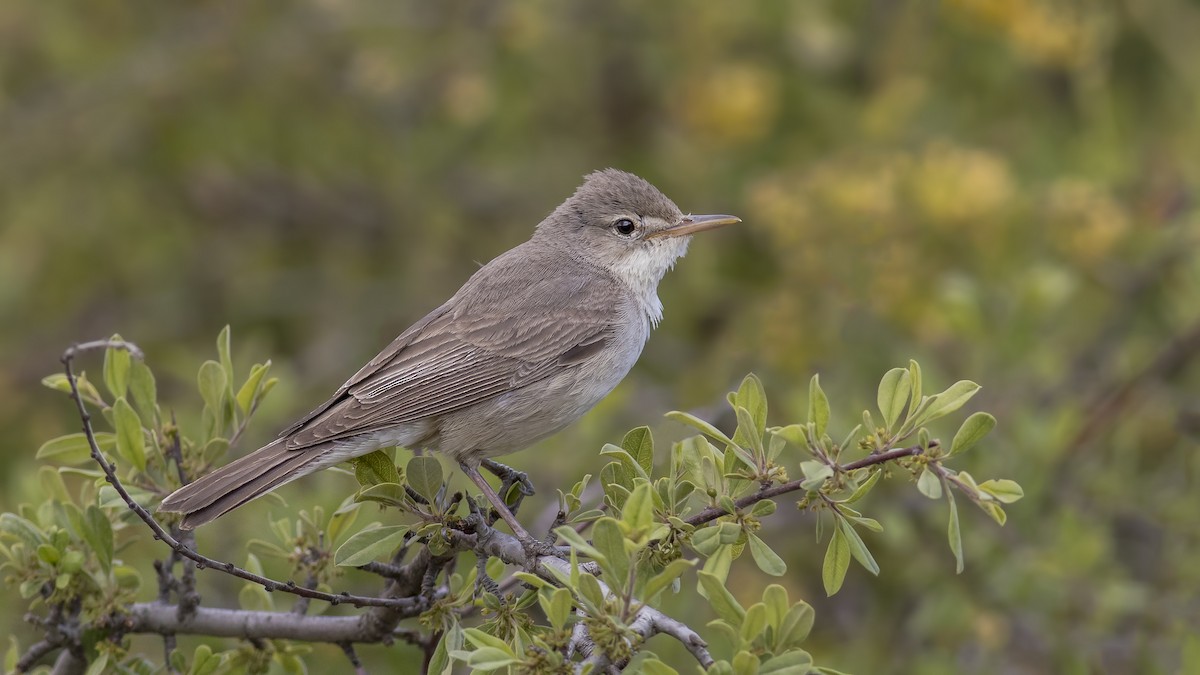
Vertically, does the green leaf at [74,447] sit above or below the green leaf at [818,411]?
below

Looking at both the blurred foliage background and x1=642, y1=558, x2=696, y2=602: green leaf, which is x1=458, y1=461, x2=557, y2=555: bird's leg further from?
the blurred foliage background

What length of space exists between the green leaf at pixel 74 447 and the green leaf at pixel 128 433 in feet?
0.44

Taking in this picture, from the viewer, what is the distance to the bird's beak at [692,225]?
548 centimetres

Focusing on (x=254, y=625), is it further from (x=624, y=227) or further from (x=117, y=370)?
(x=624, y=227)

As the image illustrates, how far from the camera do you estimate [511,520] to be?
13.3ft

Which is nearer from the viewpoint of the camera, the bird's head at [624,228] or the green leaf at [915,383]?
the green leaf at [915,383]

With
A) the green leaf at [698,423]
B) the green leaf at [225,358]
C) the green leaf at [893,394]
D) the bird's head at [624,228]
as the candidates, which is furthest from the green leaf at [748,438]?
the bird's head at [624,228]

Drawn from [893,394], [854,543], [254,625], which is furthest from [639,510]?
[254,625]

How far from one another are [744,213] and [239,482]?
13.7ft

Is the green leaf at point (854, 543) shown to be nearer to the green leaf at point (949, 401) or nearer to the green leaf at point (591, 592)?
the green leaf at point (949, 401)

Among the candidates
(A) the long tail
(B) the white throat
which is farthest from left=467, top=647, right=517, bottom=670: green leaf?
(B) the white throat

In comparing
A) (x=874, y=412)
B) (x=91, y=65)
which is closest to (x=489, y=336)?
(x=874, y=412)

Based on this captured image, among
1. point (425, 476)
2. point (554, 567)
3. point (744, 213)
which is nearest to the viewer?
point (554, 567)

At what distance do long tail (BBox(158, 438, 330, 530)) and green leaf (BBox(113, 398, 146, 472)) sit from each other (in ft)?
0.55
